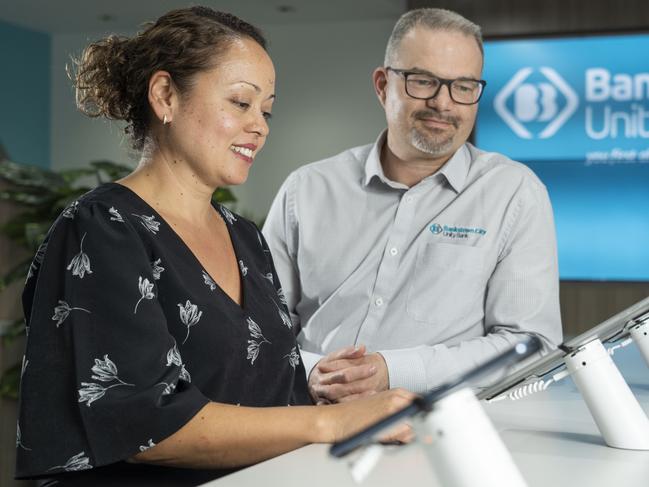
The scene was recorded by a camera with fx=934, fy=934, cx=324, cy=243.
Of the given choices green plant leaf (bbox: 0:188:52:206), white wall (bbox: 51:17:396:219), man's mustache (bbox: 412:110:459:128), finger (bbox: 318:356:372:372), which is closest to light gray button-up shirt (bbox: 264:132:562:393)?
man's mustache (bbox: 412:110:459:128)

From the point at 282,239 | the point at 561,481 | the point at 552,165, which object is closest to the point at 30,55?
the point at 552,165

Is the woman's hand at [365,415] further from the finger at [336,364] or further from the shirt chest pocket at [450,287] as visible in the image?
the shirt chest pocket at [450,287]

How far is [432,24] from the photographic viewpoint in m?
2.24

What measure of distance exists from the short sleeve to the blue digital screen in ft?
16.7

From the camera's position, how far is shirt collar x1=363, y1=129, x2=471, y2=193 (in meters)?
2.28

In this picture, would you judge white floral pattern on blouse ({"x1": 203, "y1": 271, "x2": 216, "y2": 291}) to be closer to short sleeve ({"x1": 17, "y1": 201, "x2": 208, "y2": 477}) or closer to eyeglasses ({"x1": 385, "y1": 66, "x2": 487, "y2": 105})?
short sleeve ({"x1": 17, "y1": 201, "x2": 208, "y2": 477})

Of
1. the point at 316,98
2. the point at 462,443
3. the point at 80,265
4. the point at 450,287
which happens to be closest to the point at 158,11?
the point at 316,98

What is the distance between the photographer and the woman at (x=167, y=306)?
1234mm

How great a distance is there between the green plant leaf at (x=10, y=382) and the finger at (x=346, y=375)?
8.62ft

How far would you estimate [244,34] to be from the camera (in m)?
1.57

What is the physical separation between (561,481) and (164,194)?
750 millimetres

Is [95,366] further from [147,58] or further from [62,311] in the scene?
[147,58]

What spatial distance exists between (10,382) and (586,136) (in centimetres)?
391

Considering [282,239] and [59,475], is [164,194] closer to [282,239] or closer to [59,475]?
[59,475]
